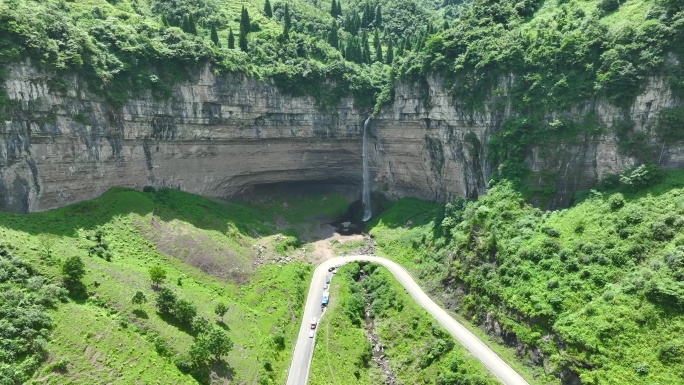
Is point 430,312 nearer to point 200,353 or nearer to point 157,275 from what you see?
point 200,353

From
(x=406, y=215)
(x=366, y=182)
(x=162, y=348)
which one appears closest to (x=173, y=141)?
(x=162, y=348)

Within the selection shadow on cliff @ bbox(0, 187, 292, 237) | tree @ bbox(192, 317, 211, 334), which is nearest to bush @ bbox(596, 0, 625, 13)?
shadow on cliff @ bbox(0, 187, 292, 237)

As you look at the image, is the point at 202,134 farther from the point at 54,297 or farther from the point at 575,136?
the point at 575,136

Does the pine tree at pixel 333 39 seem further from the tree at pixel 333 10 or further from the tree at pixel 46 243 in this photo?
the tree at pixel 46 243

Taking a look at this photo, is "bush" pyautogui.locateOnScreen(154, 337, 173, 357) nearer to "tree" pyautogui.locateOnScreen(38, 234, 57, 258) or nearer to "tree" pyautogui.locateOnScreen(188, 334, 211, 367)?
"tree" pyautogui.locateOnScreen(188, 334, 211, 367)

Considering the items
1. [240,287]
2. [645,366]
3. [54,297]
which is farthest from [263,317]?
[645,366]
